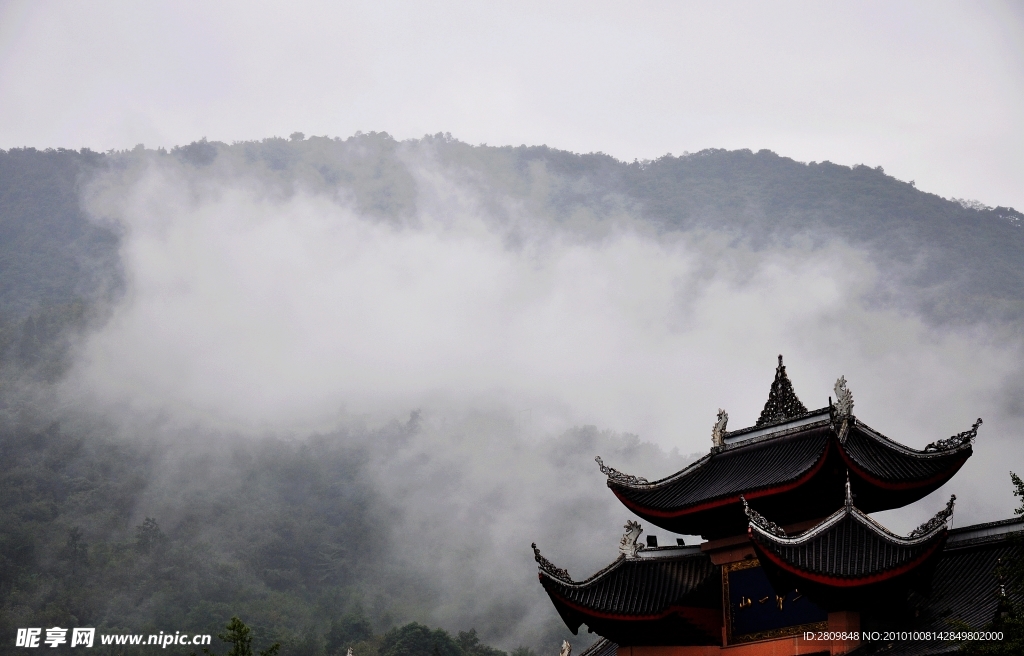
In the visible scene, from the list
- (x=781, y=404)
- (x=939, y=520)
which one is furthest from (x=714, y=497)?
(x=939, y=520)

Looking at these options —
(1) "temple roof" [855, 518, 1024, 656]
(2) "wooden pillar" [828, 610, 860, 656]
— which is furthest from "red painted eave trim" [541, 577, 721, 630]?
(1) "temple roof" [855, 518, 1024, 656]

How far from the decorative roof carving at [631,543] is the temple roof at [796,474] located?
458 mm

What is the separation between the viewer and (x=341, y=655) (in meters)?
81.4

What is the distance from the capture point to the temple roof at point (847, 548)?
1956 cm

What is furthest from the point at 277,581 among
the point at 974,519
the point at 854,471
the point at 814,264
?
the point at 814,264

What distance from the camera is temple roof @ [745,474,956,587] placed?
19562mm

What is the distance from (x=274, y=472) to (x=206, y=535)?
20056mm

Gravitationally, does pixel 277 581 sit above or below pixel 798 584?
above

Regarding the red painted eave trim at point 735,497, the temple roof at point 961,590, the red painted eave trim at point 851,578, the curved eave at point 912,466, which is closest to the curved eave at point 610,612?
the red painted eave trim at point 735,497

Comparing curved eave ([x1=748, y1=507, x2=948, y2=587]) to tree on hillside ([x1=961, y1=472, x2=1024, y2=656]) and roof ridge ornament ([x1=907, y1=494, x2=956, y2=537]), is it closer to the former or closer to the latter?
roof ridge ornament ([x1=907, y1=494, x2=956, y2=537])

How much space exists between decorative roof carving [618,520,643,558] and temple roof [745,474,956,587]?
5.15 m

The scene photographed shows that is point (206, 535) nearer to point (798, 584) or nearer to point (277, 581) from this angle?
point (277, 581)

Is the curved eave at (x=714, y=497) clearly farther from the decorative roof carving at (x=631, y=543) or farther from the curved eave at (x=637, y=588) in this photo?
the curved eave at (x=637, y=588)

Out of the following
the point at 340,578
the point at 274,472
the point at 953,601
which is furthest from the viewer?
the point at 274,472
